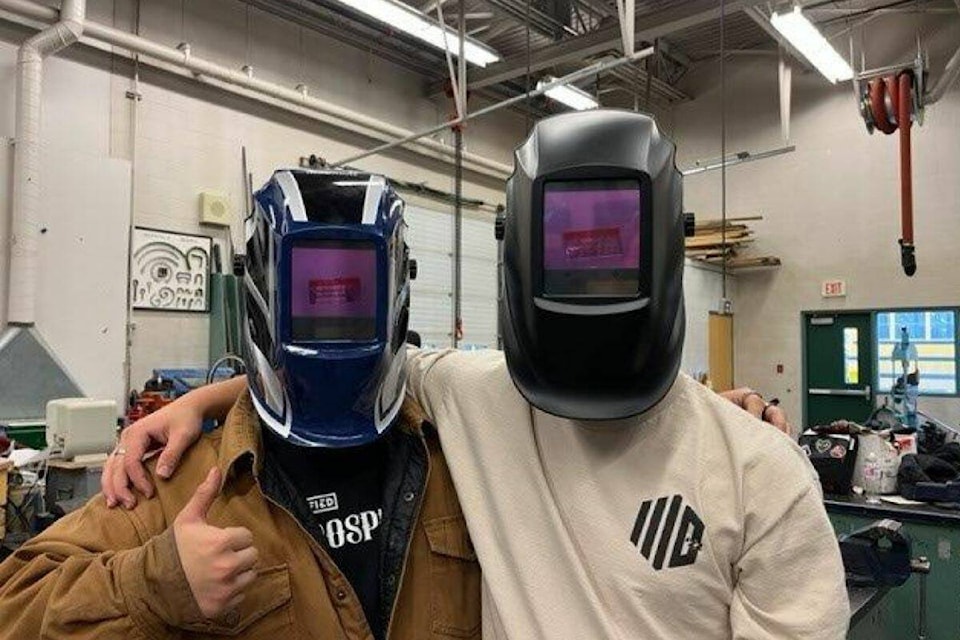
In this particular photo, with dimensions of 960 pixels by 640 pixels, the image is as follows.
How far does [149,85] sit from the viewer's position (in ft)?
21.4

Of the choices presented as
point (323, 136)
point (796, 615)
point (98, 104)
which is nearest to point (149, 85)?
point (98, 104)

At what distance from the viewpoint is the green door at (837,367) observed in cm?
929

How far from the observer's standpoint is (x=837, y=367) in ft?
31.2

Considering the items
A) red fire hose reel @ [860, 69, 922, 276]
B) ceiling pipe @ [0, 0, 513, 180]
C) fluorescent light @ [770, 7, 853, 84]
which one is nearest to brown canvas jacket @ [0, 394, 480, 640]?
ceiling pipe @ [0, 0, 513, 180]

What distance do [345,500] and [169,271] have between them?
5948mm

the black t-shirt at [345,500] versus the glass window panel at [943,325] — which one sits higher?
the glass window panel at [943,325]

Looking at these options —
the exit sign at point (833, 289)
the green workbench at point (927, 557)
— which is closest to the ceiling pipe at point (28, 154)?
the green workbench at point (927, 557)

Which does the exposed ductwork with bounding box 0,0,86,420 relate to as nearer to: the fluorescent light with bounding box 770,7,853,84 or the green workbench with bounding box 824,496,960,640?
the green workbench with bounding box 824,496,960,640

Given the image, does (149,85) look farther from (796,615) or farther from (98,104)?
(796,615)

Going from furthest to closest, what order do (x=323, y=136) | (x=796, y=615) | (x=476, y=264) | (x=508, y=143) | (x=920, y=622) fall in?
1. (x=508, y=143)
2. (x=476, y=264)
3. (x=323, y=136)
4. (x=920, y=622)
5. (x=796, y=615)

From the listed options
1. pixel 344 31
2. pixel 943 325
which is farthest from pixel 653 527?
pixel 943 325

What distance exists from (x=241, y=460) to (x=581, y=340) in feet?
1.72

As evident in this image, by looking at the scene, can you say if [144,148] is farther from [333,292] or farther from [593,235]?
[593,235]

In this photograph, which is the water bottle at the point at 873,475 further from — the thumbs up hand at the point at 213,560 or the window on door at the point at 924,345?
the window on door at the point at 924,345
